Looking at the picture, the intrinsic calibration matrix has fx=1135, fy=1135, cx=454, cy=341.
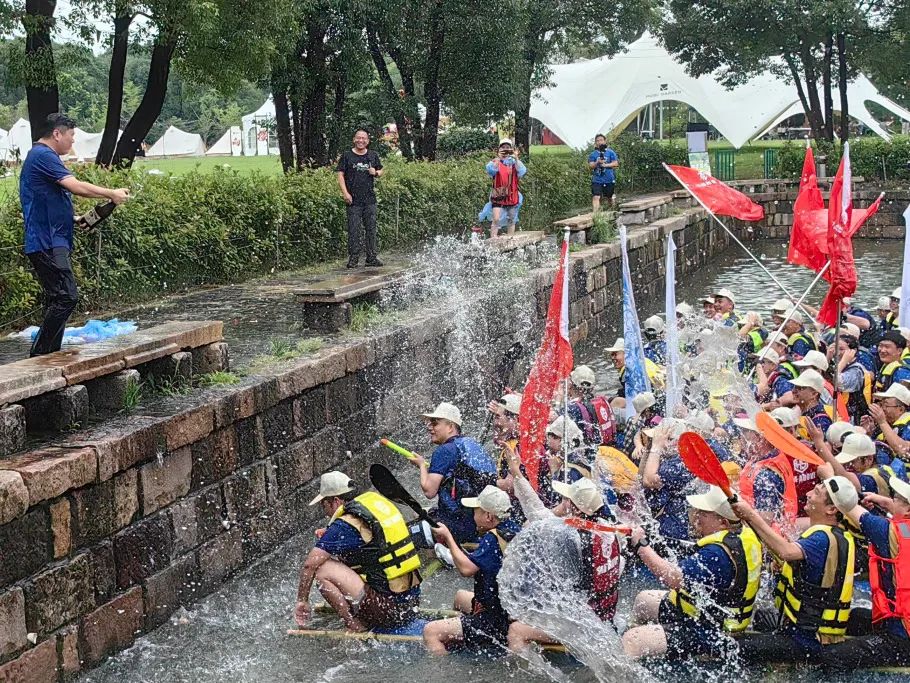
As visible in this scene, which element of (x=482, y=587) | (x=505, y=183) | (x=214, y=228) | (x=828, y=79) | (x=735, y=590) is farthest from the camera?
(x=828, y=79)

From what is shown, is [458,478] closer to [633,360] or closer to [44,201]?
[633,360]

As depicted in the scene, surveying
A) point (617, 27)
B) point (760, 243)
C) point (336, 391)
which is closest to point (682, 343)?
point (336, 391)

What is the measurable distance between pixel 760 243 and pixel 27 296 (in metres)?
22.3

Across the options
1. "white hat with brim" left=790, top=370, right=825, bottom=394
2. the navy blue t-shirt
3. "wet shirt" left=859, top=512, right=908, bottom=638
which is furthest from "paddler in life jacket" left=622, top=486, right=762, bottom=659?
the navy blue t-shirt

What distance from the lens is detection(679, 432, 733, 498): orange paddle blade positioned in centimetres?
598

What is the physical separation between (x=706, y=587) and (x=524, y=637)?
3.67 ft

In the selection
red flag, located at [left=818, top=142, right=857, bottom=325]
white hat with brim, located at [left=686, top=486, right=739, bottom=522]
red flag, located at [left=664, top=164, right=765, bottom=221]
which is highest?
red flag, located at [left=664, top=164, right=765, bottom=221]

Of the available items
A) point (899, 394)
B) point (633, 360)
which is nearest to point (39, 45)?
point (633, 360)

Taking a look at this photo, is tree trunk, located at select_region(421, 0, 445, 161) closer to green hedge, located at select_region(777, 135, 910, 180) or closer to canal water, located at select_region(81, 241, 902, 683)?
green hedge, located at select_region(777, 135, 910, 180)

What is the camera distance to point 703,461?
6016 millimetres

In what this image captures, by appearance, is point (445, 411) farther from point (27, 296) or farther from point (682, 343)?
point (682, 343)

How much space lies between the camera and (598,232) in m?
19.2

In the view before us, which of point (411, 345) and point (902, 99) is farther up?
point (902, 99)

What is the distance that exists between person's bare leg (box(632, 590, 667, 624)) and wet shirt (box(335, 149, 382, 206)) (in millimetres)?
7648
